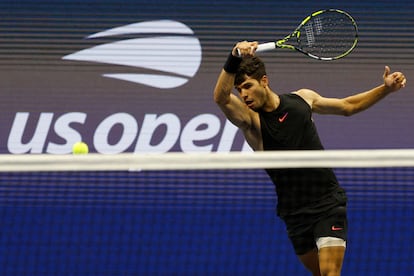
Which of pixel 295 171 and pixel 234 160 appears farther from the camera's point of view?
pixel 295 171

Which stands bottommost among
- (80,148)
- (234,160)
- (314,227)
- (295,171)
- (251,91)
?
(80,148)

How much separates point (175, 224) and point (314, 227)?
287 centimetres

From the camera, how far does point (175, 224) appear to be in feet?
25.9

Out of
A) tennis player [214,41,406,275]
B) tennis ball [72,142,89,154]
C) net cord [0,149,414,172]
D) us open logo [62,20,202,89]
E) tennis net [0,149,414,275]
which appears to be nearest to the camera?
net cord [0,149,414,172]

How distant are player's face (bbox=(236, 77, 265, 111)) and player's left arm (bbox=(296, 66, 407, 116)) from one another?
0.36m

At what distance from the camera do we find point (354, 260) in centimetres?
773

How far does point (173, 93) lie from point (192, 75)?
23 centimetres

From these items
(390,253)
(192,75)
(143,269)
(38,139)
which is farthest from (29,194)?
(390,253)

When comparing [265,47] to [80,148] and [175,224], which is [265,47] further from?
[80,148]

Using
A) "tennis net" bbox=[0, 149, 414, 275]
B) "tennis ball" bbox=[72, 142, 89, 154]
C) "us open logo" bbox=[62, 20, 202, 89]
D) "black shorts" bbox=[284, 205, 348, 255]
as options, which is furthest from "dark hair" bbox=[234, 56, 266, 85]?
"us open logo" bbox=[62, 20, 202, 89]

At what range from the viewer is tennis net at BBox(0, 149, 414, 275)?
7.75 m

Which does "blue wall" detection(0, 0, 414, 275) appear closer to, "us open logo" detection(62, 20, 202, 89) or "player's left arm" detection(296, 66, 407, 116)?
"us open logo" detection(62, 20, 202, 89)

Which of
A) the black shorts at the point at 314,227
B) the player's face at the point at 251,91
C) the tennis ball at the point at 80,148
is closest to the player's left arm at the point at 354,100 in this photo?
the player's face at the point at 251,91

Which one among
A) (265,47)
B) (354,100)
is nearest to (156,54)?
(354,100)
